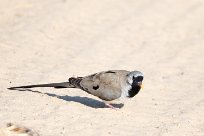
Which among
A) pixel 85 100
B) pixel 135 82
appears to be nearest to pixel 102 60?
pixel 85 100

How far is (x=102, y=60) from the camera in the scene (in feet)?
39.7

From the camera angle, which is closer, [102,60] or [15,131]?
[15,131]

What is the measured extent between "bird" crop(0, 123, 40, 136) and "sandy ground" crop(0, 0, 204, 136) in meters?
0.16

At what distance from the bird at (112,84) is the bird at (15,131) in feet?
5.23

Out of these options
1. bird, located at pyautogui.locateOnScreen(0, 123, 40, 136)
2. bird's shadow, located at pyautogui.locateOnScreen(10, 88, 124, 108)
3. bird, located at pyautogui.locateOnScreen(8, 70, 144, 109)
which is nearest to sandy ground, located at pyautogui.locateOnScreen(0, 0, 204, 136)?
bird's shadow, located at pyautogui.locateOnScreen(10, 88, 124, 108)

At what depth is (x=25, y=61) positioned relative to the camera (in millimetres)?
11352

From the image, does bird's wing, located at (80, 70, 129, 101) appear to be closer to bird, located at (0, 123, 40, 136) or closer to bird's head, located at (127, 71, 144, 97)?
bird's head, located at (127, 71, 144, 97)

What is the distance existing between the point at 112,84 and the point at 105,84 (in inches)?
4.2

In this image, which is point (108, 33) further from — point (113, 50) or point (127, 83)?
point (127, 83)

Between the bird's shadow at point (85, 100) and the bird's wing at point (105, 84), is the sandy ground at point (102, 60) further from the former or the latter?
the bird's wing at point (105, 84)

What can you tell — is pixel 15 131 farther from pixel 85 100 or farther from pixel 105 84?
pixel 85 100

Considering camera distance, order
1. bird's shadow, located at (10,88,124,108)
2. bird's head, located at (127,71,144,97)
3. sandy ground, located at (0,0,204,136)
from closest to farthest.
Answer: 1. sandy ground, located at (0,0,204,136)
2. bird's head, located at (127,71,144,97)
3. bird's shadow, located at (10,88,124,108)

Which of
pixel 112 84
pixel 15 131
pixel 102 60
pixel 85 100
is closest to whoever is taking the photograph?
pixel 15 131

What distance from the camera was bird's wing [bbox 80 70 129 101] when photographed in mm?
9125
